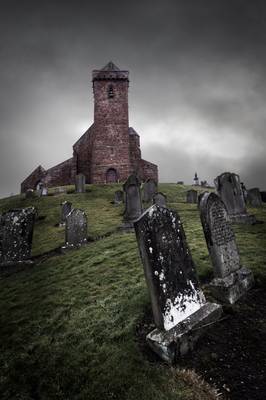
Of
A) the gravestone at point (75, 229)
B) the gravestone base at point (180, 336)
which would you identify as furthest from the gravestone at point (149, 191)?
the gravestone base at point (180, 336)

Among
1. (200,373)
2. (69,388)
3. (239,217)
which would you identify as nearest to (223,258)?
(200,373)

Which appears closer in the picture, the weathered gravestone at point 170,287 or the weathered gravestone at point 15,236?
the weathered gravestone at point 170,287

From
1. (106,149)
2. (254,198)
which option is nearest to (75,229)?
(254,198)

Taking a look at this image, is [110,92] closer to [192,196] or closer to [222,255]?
[192,196]

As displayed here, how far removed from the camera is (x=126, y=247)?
7961mm

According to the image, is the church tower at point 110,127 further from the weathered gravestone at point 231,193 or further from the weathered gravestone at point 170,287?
the weathered gravestone at point 170,287

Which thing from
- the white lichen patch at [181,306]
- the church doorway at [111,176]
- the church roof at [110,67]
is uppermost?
the church roof at [110,67]

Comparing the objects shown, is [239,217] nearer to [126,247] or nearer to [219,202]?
[126,247]

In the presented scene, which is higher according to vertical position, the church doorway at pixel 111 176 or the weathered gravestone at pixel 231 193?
the church doorway at pixel 111 176

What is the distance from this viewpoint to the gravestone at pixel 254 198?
1586 centimetres

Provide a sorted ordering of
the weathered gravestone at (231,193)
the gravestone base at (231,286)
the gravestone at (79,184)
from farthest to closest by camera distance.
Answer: the gravestone at (79,184) < the weathered gravestone at (231,193) < the gravestone base at (231,286)

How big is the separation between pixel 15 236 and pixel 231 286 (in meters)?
6.39

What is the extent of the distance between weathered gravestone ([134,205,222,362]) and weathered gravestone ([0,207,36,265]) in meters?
5.50

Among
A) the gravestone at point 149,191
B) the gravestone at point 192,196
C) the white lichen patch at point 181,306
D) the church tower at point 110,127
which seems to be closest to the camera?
the white lichen patch at point 181,306
